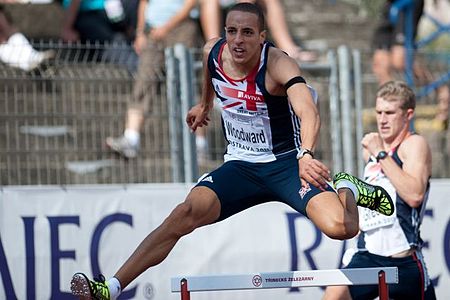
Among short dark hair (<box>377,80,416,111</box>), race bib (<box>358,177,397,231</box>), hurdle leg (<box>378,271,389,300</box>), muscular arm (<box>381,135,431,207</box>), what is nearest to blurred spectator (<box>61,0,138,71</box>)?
short dark hair (<box>377,80,416,111</box>)

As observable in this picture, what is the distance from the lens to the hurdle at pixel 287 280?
23.9ft

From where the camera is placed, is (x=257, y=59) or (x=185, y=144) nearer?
(x=257, y=59)

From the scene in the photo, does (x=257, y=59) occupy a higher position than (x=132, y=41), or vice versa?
(x=132, y=41)

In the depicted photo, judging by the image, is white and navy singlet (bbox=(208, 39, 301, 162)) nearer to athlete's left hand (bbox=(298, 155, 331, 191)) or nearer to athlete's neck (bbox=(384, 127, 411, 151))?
athlete's left hand (bbox=(298, 155, 331, 191))

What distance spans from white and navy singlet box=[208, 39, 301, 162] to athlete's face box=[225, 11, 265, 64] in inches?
4.9

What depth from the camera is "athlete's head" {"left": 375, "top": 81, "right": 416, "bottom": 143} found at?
338 inches

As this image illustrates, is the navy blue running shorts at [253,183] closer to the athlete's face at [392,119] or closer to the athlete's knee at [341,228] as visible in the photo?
the athlete's knee at [341,228]

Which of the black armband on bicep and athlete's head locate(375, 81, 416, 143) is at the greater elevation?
the black armband on bicep

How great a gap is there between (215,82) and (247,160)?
Answer: 58 centimetres

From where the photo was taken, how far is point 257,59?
7.87 metres

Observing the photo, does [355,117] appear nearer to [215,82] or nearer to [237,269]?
[237,269]

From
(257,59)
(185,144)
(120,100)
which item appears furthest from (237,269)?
(257,59)

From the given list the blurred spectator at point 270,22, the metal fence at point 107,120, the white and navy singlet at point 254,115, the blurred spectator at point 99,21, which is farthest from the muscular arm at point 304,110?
the blurred spectator at point 99,21

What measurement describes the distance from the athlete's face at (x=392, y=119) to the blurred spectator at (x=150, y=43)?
3.10 metres
